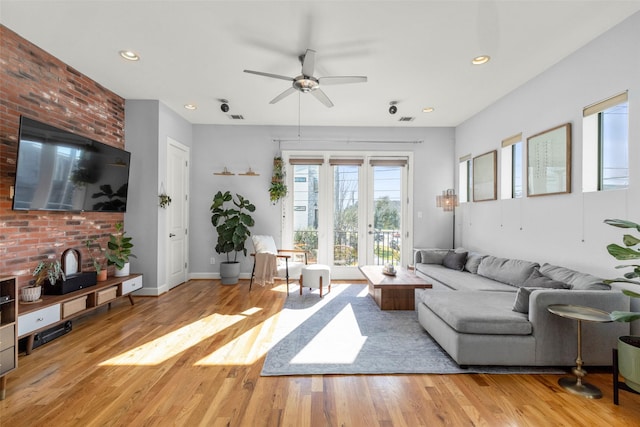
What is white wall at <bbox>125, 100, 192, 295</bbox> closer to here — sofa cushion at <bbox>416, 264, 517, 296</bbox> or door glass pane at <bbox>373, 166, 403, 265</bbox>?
door glass pane at <bbox>373, 166, 403, 265</bbox>

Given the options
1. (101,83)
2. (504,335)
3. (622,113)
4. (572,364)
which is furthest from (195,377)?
(622,113)

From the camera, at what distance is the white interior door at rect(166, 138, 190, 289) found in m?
4.91

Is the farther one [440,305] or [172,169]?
[172,169]

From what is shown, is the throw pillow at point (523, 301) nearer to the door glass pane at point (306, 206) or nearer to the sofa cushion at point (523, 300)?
the sofa cushion at point (523, 300)

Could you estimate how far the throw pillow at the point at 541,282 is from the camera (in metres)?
2.80

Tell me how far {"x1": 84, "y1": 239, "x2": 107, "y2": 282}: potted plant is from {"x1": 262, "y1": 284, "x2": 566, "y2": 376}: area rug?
2.28 m

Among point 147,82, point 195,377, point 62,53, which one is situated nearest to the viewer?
point 195,377

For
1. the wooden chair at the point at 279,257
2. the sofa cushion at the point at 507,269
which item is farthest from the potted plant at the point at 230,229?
the sofa cushion at the point at 507,269

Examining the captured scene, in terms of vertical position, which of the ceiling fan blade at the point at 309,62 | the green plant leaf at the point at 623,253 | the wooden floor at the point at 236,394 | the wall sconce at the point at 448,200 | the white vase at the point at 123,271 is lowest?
the wooden floor at the point at 236,394

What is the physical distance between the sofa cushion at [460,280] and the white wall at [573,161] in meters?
0.57

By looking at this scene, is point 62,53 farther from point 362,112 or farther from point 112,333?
point 362,112

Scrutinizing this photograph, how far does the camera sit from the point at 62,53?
10.4 ft

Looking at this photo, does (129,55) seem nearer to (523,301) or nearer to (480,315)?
(480,315)

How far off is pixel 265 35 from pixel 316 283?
326 centimetres
